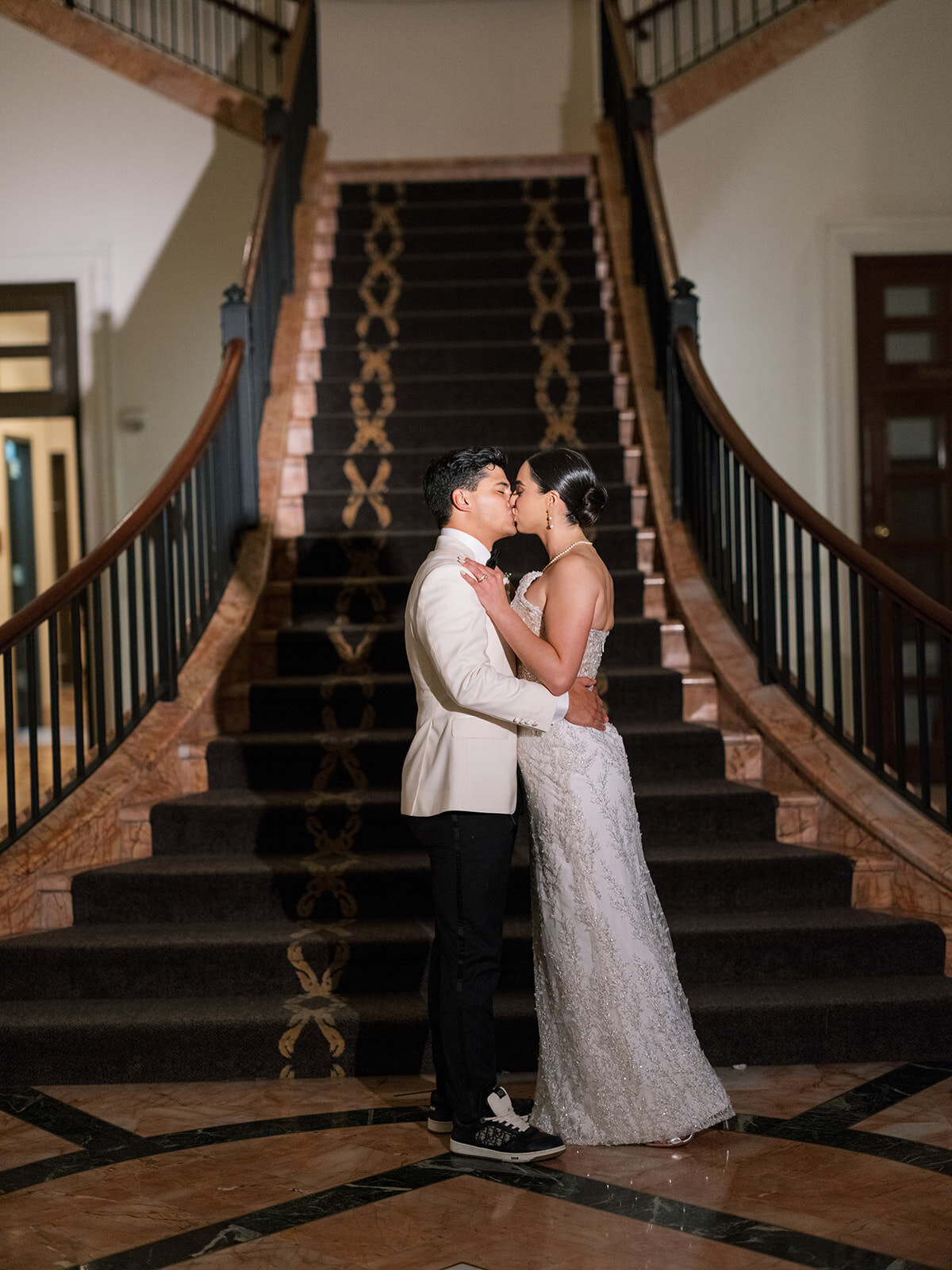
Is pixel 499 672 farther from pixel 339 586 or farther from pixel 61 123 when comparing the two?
pixel 61 123

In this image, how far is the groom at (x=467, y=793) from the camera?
2.68 meters

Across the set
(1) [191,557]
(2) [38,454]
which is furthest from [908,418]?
(2) [38,454]

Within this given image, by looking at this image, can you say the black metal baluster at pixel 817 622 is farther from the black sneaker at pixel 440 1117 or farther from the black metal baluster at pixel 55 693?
the black metal baluster at pixel 55 693

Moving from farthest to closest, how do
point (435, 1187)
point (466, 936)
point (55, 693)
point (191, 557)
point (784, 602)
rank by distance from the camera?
point (191, 557) < point (784, 602) < point (55, 693) < point (466, 936) < point (435, 1187)

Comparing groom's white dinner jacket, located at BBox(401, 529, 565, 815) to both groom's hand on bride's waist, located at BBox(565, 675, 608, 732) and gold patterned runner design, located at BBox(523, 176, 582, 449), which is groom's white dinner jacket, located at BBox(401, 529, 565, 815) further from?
gold patterned runner design, located at BBox(523, 176, 582, 449)

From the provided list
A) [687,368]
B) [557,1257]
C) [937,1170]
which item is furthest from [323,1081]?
[687,368]

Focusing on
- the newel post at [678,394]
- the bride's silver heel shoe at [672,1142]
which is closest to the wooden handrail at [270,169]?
the newel post at [678,394]

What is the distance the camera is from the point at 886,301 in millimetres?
7234

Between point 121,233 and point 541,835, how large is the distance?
18.8 feet

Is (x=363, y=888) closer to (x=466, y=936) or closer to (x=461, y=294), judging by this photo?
(x=466, y=936)

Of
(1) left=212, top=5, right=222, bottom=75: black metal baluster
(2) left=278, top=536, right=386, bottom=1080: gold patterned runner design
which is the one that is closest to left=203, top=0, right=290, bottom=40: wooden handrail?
(1) left=212, top=5, right=222, bottom=75: black metal baluster

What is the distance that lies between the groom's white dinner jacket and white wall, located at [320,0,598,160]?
7.42 m

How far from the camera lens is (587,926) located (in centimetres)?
284

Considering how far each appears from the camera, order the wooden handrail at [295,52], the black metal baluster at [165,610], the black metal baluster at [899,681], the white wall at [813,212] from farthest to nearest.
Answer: the white wall at [813,212] → the wooden handrail at [295,52] → the black metal baluster at [165,610] → the black metal baluster at [899,681]
